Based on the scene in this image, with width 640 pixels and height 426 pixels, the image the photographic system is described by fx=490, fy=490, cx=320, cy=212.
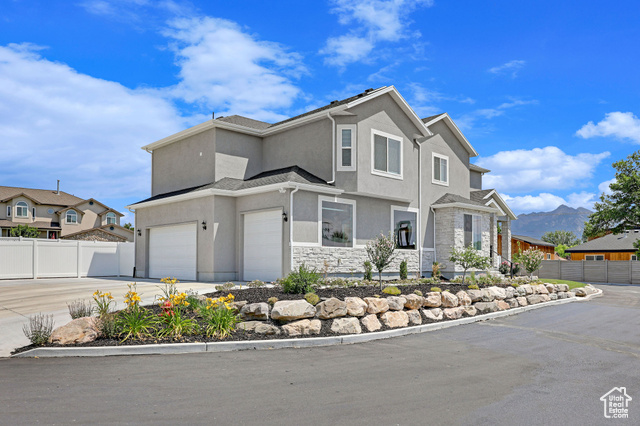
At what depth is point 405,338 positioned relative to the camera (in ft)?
33.0

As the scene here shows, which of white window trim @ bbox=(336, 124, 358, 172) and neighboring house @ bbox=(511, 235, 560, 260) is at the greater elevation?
white window trim @ bbox=(336, 124, 358, 172)

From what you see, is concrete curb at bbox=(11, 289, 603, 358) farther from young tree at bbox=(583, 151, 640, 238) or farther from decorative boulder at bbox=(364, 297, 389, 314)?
young tree at bbox=(583, 151, 640, 238)

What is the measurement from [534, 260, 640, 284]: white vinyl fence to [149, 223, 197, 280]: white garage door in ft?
81.4

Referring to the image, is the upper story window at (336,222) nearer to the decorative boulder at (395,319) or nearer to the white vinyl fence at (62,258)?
the decorative boulder at (395,319)

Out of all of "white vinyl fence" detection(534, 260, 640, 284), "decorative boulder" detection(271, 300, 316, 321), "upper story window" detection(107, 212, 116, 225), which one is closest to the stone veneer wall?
"decorative boulder" detection(271, 300, 316, 321)

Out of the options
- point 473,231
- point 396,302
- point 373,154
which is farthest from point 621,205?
point 396,302

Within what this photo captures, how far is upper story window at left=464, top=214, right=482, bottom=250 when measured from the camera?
74.7 ft

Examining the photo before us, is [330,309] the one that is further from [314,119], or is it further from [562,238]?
[562,238]

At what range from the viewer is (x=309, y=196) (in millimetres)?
17172

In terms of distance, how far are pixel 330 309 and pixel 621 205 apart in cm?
3967

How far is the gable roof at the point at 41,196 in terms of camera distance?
1794 inches

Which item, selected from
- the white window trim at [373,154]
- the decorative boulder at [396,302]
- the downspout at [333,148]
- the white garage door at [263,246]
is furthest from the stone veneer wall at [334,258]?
the decorative boulder at [396,302]

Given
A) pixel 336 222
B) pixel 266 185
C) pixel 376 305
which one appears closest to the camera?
pixel 376 305

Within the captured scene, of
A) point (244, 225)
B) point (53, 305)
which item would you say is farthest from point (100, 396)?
point (244, 225)
